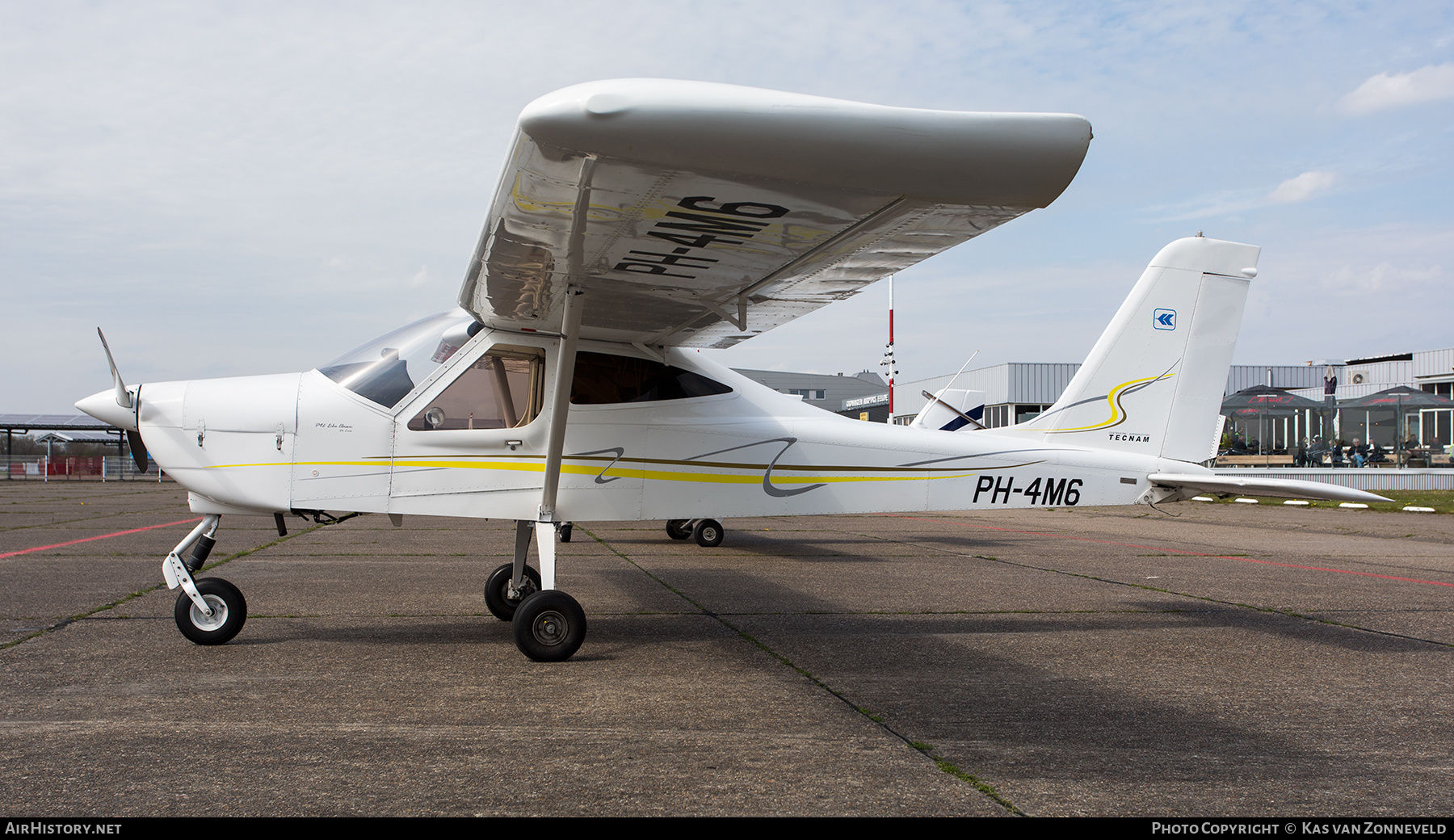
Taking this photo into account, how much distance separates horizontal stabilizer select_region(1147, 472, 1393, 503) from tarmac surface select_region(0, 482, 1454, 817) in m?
0.95

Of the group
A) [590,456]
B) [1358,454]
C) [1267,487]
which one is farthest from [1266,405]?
[590,456]

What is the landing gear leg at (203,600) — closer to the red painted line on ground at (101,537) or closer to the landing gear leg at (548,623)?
the landing gear leg at (548,623)

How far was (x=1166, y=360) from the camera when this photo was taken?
729 centimetres

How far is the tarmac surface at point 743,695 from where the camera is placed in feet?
10.4

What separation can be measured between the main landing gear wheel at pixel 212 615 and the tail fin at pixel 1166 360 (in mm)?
5656

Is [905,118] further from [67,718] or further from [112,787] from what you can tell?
[67,718]

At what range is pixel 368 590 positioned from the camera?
7.91 m

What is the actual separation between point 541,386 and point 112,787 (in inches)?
132

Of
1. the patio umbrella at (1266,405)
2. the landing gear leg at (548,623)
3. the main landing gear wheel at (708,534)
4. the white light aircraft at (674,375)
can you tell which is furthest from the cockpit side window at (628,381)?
the patio umbrella at (1266,405)

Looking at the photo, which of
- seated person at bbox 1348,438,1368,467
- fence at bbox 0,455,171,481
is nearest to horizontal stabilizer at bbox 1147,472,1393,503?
seated person at bbox 1348,438,1368,467

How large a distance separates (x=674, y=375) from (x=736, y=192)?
2.95m

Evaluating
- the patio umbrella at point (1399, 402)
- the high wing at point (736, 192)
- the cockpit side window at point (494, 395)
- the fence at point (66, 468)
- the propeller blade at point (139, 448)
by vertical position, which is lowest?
the fence at point (66, 468)

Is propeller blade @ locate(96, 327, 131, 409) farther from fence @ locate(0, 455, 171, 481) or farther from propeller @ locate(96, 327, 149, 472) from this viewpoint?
fence @ locate(0, 455, 171, 481)

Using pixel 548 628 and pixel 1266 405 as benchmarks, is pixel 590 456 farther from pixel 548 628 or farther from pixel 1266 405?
pixel 1266 405
